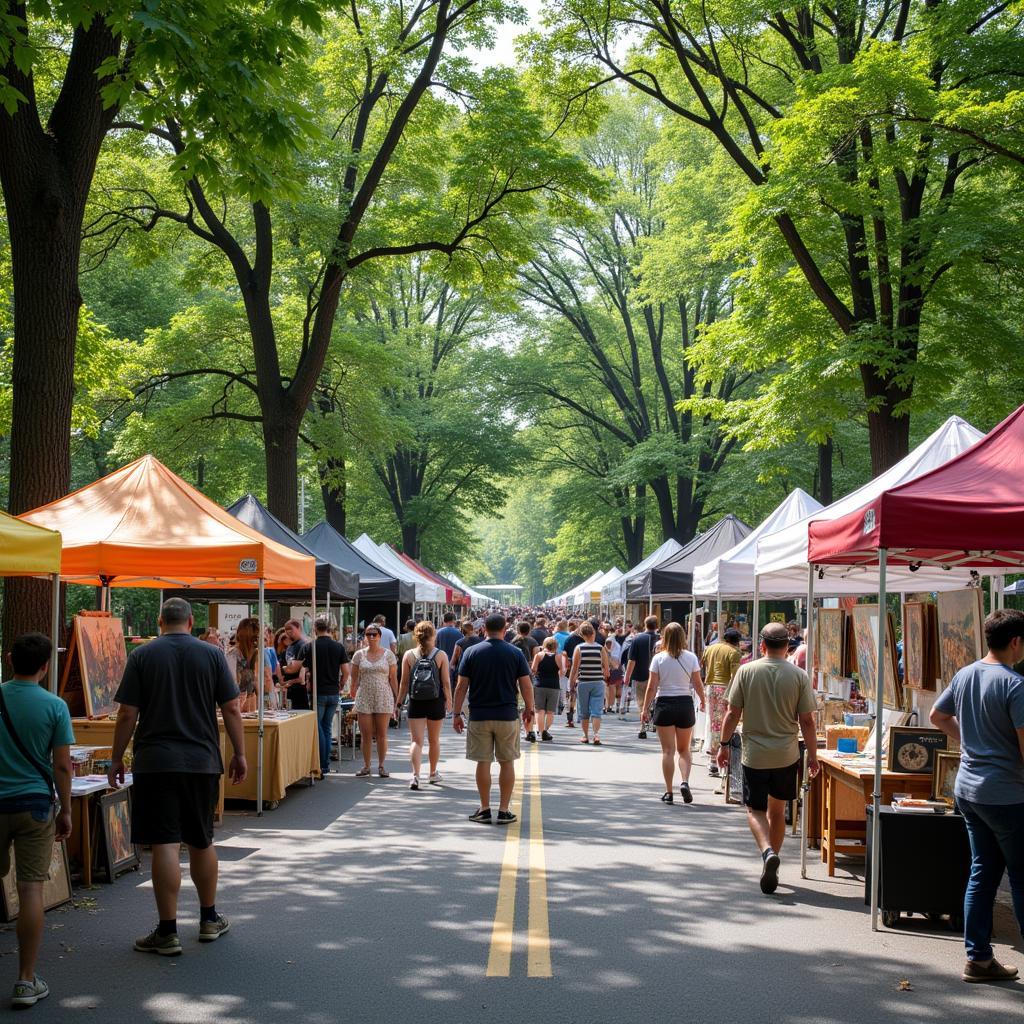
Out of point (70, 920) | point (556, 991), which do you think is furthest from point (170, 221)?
point (556, 991)

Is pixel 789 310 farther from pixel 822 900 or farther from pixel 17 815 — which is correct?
pixel 17 815

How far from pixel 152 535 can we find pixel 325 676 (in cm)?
398

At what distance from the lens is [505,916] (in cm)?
720

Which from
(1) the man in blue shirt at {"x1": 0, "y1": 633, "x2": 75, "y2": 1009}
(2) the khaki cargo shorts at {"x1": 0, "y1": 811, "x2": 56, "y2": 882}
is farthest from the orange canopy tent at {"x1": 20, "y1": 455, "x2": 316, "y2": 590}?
(2) the khaki cargo shorts at {"x1": 0, "y1": 811, "x2": 56, "y2": 882}

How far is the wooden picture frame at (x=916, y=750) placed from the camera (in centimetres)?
812

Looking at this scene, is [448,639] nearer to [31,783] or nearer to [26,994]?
[31,783]

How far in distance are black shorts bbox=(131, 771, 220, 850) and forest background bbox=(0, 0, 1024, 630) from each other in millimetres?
4509

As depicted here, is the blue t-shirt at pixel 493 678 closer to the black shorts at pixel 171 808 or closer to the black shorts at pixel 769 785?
the black shorts at pixel 769 785

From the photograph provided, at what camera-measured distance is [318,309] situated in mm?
19828

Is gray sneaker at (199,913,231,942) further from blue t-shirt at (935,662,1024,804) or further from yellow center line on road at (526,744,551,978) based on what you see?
blue t-shirt at (935,662,1024,804)

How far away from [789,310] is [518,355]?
74.9ft

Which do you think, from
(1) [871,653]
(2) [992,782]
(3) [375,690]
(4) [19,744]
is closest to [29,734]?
(4) [19,744]

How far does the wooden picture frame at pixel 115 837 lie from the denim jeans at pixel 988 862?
18.6 ft

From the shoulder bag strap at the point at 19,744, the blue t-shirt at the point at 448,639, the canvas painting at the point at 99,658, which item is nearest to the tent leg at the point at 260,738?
the canvas painting at the point at 99,658
